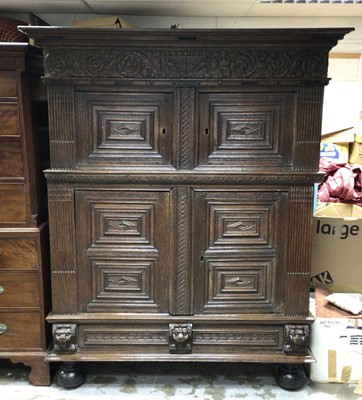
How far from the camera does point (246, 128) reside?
6.72 ft

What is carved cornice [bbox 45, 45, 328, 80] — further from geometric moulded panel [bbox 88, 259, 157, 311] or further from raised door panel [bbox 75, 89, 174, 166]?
geometric moulded panel [bbox 88, 259, 157, 311]

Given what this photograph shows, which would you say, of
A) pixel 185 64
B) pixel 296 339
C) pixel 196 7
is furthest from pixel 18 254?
pixel 196 7

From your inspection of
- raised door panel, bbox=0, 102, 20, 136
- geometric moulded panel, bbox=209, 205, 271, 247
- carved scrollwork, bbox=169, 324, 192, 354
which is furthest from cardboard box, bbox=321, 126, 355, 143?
raised door panel, bbox=0, 102, 20, 136

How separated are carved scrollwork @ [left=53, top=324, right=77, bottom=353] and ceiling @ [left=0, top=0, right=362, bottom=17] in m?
1.71

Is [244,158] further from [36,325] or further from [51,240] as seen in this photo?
[36,325]

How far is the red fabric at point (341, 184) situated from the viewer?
2.59 m

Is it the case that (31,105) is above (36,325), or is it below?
above

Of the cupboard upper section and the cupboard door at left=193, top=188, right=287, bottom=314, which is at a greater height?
the cupboard upper section

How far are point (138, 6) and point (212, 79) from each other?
2.68 ft

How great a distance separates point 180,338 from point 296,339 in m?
0.57

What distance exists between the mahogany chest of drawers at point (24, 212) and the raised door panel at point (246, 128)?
0.80 metres

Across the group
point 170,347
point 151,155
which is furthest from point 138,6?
point 170,347

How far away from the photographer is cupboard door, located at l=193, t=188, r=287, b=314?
2100mm

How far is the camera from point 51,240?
2.13m
